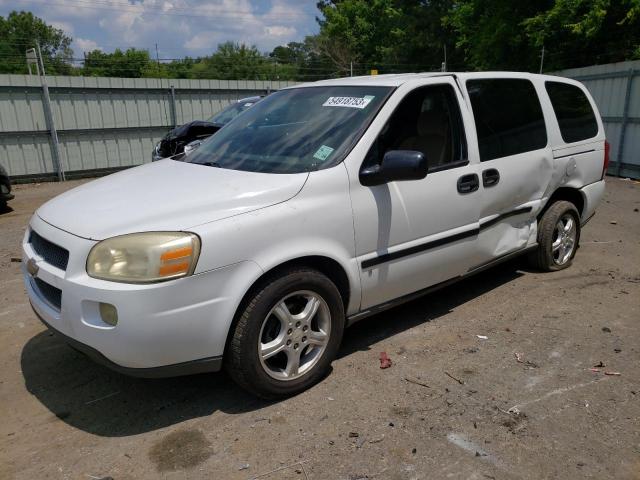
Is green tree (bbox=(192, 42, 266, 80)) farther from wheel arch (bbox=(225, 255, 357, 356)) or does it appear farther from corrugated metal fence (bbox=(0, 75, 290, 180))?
wheel arch (bbox=(225, 255, 357, 356))

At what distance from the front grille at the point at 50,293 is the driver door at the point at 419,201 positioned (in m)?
1.69

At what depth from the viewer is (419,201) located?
3.57m

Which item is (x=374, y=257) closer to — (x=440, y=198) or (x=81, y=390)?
(x=440, y=198)

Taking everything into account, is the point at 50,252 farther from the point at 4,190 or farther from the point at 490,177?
the point at 4,190

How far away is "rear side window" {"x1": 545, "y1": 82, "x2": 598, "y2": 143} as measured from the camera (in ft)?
Answer: 16.0

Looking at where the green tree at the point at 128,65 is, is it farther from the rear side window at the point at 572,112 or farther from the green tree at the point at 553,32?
the rear side window at the point at 572,112

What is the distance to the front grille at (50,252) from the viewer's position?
2834 millimetres

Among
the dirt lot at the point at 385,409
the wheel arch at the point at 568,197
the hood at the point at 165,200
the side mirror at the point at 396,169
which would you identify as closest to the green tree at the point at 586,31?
the wheel arch at the point at 568,197

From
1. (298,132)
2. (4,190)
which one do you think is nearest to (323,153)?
(298,132)

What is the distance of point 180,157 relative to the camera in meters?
4.11

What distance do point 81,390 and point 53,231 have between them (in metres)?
1.05

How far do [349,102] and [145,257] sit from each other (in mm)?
1780

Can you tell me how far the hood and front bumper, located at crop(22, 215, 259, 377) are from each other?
0.17 meters

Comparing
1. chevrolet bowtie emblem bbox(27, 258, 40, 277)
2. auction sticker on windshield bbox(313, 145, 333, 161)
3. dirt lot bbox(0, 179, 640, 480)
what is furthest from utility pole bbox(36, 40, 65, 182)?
auction sticker on windshield bbox(313, 145, 333, 161)
